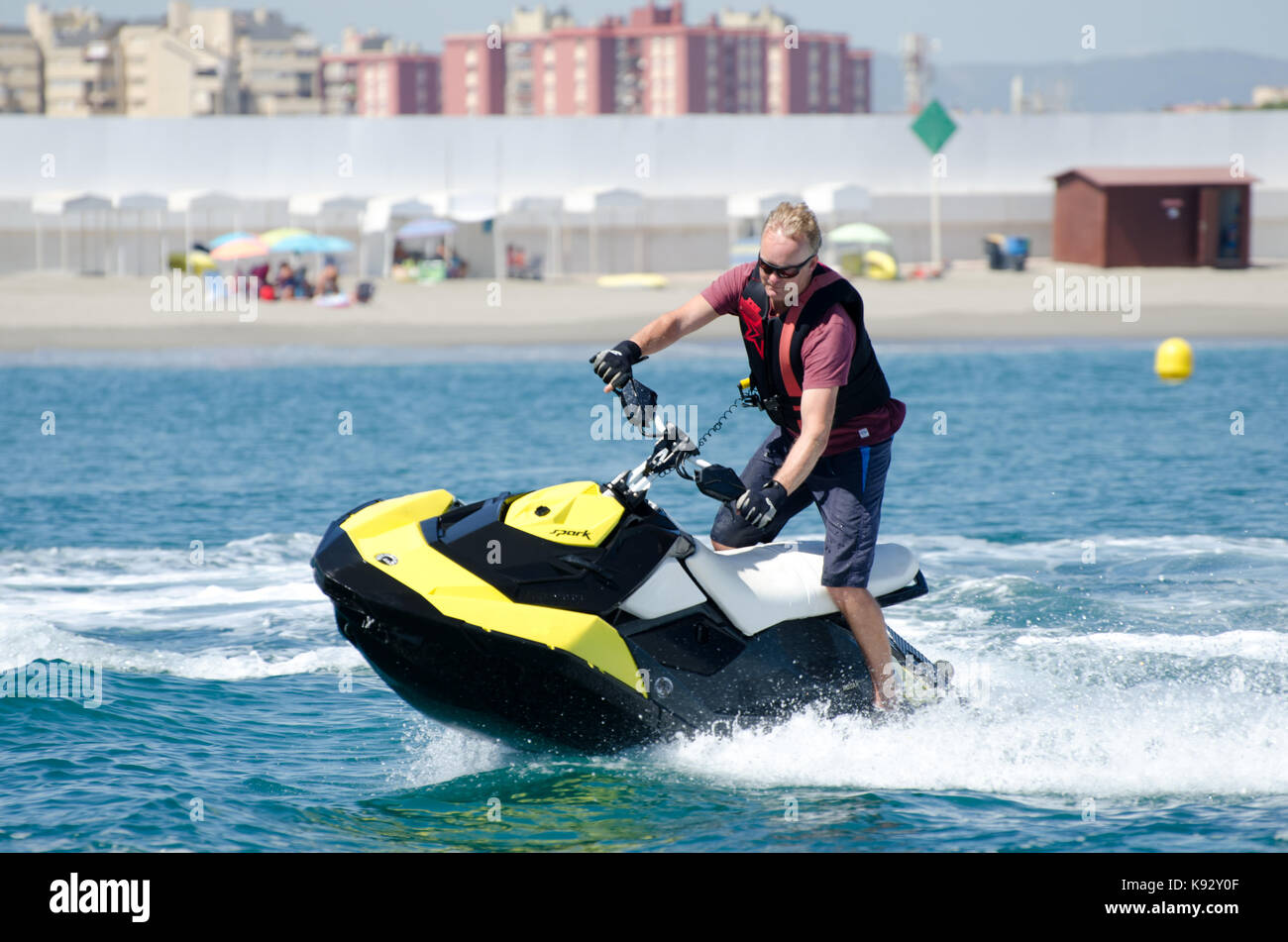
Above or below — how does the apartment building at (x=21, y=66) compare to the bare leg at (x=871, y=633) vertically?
above

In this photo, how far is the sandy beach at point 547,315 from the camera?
2417 centimetres

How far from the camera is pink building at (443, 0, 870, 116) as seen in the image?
144875 mm

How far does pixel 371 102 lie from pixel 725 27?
36213 millimetres

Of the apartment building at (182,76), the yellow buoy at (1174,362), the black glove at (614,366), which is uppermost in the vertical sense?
the apartment building at (182,76)

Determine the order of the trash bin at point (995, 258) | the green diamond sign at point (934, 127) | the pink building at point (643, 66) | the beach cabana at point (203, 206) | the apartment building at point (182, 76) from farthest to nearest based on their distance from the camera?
1. the pink building at point (643, 66)
2. the apartment building at point (182, 76)
3. the green diamond sign at point (934, 127)
4. the beach cabana at point (203, 206)
5. the trash bin at point (995, 258)

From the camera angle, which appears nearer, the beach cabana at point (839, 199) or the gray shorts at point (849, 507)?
the gray shorts at point (849, 507)

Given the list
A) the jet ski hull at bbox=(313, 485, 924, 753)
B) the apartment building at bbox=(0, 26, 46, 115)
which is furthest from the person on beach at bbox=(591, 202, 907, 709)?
the apartment building at bbox=(0, 26, 46, 115)

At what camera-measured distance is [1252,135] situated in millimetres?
39906

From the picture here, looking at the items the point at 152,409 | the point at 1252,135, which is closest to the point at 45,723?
the point at 152,409

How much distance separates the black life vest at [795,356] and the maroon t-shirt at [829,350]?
0.05ft

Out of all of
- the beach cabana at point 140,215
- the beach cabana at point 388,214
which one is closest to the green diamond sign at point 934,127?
the beach cabana at point 388,214

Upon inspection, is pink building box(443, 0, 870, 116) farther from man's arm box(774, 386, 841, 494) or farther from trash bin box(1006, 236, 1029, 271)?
man's arm box(774, 386, 841, 494)

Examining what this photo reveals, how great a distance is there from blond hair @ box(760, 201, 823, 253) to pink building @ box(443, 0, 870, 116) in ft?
438

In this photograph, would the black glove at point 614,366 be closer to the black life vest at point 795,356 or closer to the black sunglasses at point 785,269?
the black life vest at point 795,356
